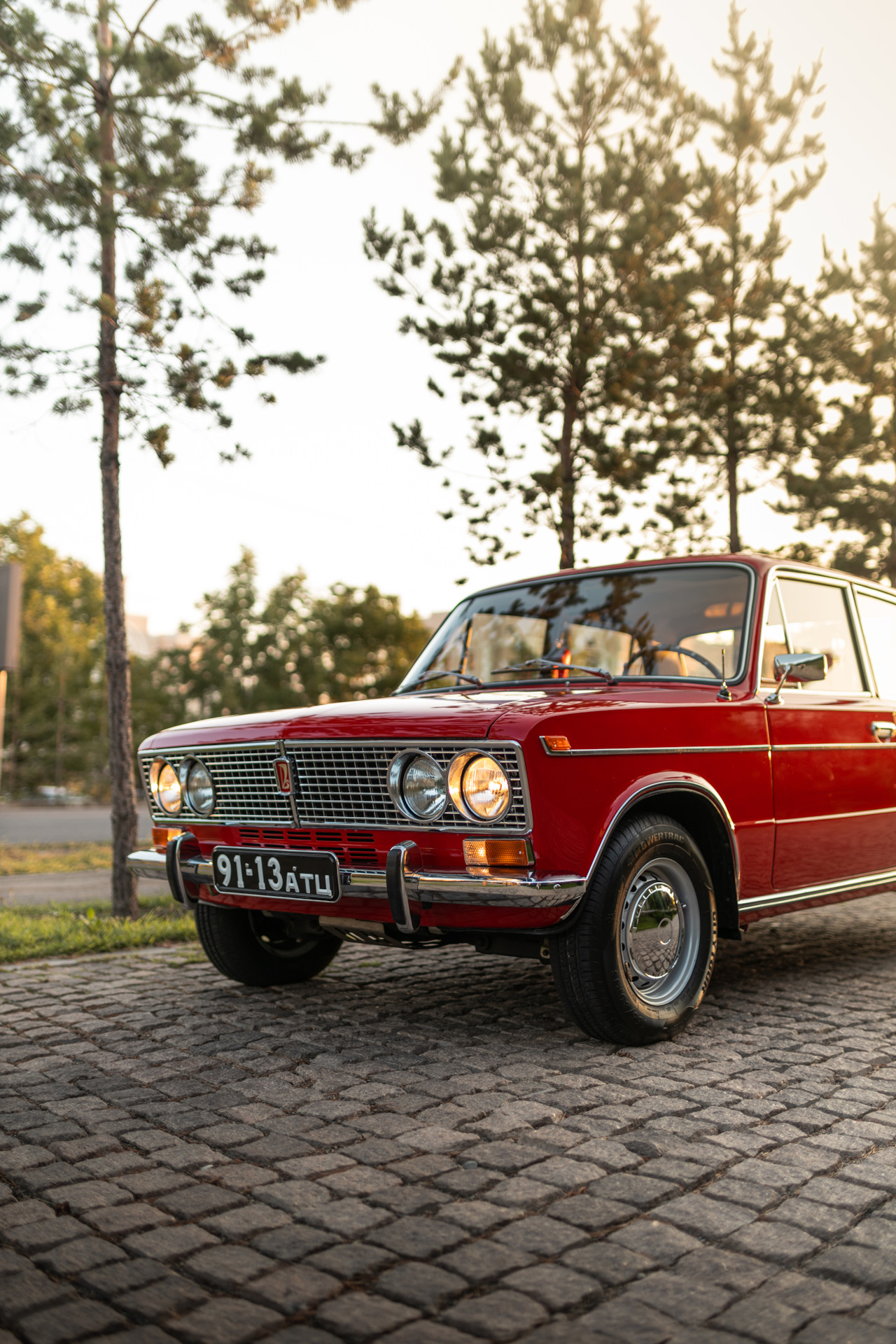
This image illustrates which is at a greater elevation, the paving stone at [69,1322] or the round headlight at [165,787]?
the round headlight at [165,787]

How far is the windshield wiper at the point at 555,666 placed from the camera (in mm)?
4707

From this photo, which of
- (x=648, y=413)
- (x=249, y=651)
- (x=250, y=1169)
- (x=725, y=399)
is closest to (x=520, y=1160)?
(x=250, y=1169)

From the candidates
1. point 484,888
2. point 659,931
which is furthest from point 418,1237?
point 659,931

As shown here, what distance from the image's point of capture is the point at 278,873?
4180 mm

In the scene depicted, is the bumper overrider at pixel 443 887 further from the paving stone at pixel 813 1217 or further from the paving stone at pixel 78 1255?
the paving stone at pixel 78 1255

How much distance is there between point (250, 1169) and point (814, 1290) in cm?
142

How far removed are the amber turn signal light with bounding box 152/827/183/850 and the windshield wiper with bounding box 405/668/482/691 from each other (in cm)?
127

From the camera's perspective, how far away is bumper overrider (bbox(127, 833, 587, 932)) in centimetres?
356

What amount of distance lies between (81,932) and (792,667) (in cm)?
447

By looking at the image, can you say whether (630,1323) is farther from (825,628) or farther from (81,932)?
(81,932)

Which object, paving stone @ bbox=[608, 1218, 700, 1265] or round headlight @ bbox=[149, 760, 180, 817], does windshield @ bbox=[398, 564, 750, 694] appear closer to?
round headlight @ bbox=[149, 760, 180, 817]

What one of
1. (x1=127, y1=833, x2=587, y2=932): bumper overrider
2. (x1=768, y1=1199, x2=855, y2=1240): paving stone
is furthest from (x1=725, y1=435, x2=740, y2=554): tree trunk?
(x1=768, y1=1199, x2=855, y2=1240): paving stone

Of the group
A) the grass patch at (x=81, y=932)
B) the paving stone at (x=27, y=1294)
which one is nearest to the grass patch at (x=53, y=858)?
the grass patch at (x=81, y=932)

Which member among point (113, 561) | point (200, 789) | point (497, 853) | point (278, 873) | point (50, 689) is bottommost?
point (278, 873)
